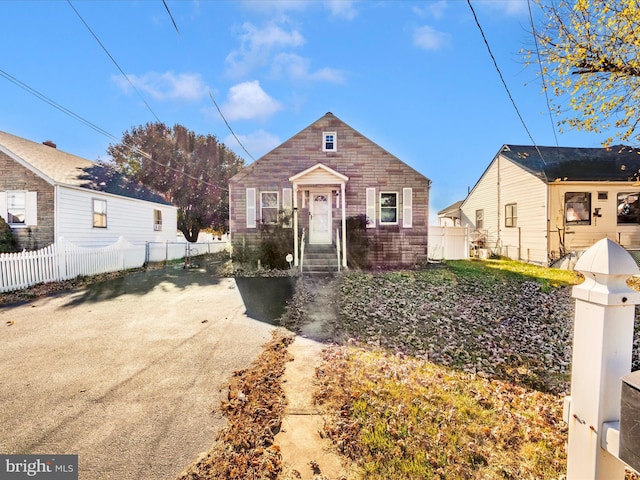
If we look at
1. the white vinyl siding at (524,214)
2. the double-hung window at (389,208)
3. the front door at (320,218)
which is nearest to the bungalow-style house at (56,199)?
the front door at (320,218)

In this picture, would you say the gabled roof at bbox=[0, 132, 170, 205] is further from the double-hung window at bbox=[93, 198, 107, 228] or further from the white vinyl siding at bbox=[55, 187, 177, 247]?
the double-hung window at bbox=[93, 198, 107, 228]

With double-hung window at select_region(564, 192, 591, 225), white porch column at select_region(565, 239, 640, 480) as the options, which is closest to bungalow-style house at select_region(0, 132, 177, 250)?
white porch column at select_region(565, 239, 640, 480)

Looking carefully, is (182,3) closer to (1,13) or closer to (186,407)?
(1,13)

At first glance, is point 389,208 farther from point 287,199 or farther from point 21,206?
point 21,206

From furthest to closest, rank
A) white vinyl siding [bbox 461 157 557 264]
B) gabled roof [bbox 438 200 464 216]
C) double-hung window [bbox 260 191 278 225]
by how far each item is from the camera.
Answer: gabled roof [bbox 438 200 464 216] → white vinyl siding [bbox 461 157 557 264] → double-hung window [bbox 260 191 278 225]

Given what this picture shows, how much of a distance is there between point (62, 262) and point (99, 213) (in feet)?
17.1

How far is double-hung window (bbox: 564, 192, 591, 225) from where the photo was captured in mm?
14258

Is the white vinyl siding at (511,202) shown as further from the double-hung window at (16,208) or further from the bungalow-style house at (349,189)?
the double-hung window at (16,208)

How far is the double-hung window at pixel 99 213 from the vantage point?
571 inches

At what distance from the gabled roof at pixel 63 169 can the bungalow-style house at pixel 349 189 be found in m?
7.19

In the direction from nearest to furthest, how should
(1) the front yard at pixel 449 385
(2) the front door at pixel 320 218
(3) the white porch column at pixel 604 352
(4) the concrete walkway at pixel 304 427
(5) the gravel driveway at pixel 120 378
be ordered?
(3) the white porch column at pixel 604 352, (4) the concrete walkway at pixel 304 427, (1) the front yard at pixel 449 385, (5) the gravel driveway at pixel 120 378, (2) the front door at pixel 320 218

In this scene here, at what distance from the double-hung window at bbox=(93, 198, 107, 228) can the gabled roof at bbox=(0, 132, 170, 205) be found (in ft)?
2.03

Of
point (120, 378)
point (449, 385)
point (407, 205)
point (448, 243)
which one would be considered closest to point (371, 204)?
point (407, 205)

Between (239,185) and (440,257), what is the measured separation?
11.1m
